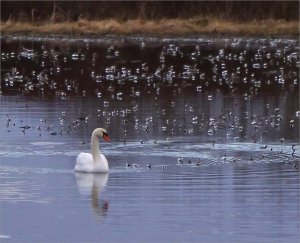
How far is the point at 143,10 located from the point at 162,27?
2.26 metres

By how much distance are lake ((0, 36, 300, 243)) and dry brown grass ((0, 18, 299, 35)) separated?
9.95 meters

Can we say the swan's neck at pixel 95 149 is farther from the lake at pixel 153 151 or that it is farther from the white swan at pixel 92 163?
the lake at pixel 153 151

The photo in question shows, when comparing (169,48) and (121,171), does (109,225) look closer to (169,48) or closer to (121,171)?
(121,171)

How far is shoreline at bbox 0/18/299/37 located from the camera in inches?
1763

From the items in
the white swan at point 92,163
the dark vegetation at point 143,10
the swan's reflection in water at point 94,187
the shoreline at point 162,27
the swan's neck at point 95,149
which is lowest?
the swan's reflection in water at point 94,187

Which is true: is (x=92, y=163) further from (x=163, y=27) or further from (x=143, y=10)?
(x=143, y=10)

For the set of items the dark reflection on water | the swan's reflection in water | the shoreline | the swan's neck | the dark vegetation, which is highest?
the dark vegetation

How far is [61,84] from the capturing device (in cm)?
2872

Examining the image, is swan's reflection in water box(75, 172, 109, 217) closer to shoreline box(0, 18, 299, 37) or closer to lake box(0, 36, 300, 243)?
lake box(0, 36, 300, 243)

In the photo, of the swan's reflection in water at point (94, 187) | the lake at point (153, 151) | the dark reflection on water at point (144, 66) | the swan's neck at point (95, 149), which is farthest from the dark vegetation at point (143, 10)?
the swan's reflection in water at point (94, 187)

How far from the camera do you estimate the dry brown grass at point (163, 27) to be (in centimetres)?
4488

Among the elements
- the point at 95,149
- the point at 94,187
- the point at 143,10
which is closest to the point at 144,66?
the point at 143,10

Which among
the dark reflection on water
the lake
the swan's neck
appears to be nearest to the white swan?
the swan's neck

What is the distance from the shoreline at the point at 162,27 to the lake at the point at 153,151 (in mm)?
9841
